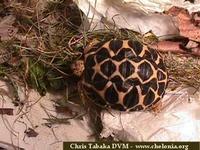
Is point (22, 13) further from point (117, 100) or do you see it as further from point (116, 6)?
point (117, 100)

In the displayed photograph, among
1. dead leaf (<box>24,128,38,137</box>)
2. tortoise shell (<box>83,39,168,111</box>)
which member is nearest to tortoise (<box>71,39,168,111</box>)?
tortoise shell (<box>83,39,168,111</box>)

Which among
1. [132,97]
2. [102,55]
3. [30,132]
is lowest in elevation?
[30,132]

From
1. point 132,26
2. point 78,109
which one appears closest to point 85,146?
point 78,109

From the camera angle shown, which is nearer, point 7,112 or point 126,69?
point 126,69

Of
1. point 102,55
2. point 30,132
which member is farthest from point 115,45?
point 30,132

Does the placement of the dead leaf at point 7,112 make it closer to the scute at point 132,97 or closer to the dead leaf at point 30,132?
the dead leaf at point 30,132

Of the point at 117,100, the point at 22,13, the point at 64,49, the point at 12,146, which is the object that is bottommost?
the point at 12,146

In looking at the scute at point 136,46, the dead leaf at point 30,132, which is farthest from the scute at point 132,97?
the dead leaf at point 30,132

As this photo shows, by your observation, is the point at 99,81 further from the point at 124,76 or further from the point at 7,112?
the point at 7,112
